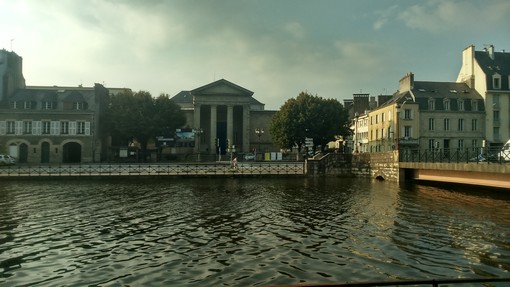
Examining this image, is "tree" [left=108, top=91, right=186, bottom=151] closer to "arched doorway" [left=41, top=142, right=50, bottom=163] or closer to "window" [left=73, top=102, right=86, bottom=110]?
"window" [left=73, top=102, right=86, bottom=110]

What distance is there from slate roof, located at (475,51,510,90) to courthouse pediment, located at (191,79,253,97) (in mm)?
44349

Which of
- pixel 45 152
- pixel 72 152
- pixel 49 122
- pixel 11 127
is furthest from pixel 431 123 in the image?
pixel 11 127

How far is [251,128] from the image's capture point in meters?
94.9

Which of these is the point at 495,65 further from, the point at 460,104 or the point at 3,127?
the point at 3,127

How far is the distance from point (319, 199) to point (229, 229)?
10.5m

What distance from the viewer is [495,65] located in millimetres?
62938

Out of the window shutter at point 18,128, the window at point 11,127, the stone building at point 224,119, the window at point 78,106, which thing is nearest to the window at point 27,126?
the window shutter at point 18,128

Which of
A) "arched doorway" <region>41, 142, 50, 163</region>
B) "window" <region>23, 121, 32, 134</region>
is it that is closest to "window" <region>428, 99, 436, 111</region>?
"arched doorway" <region>41, 142, 50, 163</region>

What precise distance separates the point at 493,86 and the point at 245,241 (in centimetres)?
6247

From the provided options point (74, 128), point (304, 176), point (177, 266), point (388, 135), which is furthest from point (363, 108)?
point (177, 266)

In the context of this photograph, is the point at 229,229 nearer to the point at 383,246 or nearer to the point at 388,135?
the point at 383,246

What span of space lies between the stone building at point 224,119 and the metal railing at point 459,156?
45.4m

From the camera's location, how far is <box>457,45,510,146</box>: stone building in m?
61.2

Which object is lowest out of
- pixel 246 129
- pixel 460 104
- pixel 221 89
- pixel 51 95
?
pixel 246 129
